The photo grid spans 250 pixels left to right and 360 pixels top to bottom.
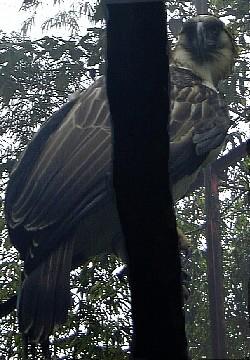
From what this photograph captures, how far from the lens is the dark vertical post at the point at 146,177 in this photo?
0.77m

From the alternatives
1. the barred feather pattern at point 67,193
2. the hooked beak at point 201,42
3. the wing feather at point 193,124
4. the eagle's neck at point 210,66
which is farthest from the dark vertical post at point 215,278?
the eagle's neck at point 210,66

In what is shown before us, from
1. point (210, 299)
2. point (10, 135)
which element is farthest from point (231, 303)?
point (10, 135)

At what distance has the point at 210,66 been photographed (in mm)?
2143

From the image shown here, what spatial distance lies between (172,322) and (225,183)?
78 centimetres

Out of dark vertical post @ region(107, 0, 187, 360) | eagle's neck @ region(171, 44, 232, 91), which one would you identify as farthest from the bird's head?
dark vertical post @ region(107, 0, 187, 360)

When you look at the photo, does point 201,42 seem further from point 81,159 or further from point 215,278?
point 215,278

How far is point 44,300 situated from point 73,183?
0.28 metres

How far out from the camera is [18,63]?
94.7 inches

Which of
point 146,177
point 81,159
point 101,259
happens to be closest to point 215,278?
point 146,177

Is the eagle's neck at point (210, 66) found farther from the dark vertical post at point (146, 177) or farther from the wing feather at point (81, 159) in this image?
the dark vertical post at point (146, 177)

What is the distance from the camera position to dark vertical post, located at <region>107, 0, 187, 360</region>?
2.53 ft

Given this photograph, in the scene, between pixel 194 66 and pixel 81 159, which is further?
pixel 194 66

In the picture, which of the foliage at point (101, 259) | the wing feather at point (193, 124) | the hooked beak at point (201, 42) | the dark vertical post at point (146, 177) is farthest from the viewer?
the hooked beak at point (201, 42)

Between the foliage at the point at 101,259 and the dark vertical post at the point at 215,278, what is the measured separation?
0.7 inches
